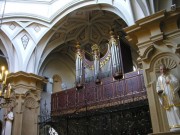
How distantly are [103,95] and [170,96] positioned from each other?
4221 mm

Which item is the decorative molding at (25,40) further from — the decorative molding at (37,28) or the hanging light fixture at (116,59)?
the hanging light fixture at (116,59)

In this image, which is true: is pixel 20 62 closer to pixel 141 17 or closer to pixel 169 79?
pixel 141 17

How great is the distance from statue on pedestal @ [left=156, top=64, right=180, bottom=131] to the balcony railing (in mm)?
2256

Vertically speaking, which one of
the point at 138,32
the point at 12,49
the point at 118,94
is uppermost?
the point at 12,49

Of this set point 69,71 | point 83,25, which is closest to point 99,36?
point 83,25

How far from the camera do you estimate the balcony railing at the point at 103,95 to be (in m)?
9.82

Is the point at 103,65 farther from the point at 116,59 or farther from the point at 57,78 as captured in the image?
the point at 57,78

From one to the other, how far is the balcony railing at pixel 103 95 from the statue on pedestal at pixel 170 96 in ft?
7.40

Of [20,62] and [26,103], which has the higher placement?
[20,62]

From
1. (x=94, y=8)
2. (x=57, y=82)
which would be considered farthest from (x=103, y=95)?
(x=57, y=82)

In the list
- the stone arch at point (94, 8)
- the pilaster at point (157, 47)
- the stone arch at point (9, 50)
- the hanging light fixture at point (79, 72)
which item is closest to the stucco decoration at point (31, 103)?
the stone arch at point (94, 8)

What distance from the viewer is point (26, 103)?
40.0 feet

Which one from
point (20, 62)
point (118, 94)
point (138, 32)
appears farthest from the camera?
point (20, 62)

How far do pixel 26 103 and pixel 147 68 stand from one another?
6836 millimetres
